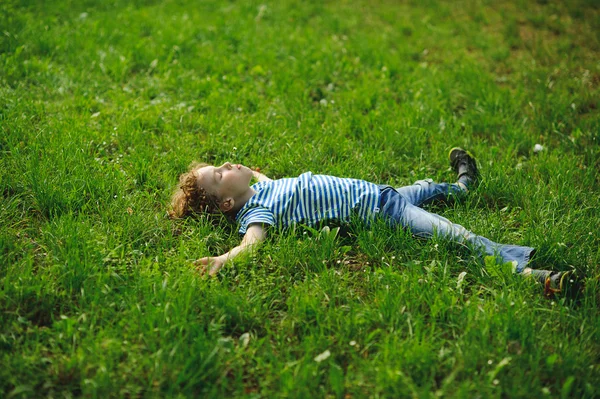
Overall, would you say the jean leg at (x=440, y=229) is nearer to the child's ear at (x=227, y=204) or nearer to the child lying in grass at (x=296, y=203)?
the child lying in grass at (x=296, y=203)

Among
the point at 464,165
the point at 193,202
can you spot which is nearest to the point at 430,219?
the point at 464,165

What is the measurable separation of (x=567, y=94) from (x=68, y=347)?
499 centimetres

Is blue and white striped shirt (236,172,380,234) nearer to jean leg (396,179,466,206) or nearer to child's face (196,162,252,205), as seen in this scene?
child's face (196,162,252,205)

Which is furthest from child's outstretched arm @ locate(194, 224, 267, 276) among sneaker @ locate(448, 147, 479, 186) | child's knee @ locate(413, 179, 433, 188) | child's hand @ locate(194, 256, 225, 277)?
sneaker @ locate(448, 147, 479, 186)

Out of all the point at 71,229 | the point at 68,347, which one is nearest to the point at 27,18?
the point at 71,229

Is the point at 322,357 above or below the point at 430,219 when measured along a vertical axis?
below

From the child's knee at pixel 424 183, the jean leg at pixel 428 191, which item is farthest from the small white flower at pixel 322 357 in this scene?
the child's knee at pixel 424 183

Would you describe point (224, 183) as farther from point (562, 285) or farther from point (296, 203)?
point (562, 285)

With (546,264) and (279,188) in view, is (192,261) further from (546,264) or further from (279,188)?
(546,264)

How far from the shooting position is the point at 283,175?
4.50 metres

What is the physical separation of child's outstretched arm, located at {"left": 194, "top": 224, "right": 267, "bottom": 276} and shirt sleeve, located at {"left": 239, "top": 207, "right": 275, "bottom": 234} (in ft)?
0.14

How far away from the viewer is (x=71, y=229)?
345 cm

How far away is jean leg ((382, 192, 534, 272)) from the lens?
11.2 ft

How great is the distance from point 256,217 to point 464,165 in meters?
1.75
